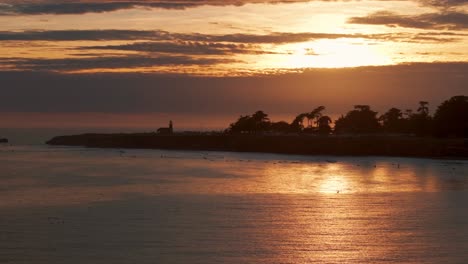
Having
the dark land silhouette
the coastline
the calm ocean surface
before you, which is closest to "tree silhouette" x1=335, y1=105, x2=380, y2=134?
the dark land silhouette

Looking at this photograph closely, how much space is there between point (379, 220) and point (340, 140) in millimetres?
86985

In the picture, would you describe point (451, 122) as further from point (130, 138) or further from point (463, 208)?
point (463, 208)

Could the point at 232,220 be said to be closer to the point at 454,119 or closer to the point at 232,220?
the point at 232,220

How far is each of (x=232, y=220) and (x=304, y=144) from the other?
91.8 metres

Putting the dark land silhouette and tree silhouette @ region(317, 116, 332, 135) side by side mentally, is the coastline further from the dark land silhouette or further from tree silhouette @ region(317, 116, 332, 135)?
tree silhouette @ region(317, 116, 332, 135)

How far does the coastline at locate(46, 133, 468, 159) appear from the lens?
10168cm

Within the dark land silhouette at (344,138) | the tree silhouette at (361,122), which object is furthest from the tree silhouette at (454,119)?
the tree silhouette at (361,122)

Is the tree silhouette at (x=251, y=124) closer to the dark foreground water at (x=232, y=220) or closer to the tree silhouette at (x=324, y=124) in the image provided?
the tree silhouette at (x=324, y=124)

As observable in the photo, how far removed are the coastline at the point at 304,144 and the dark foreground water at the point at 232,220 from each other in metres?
46.0

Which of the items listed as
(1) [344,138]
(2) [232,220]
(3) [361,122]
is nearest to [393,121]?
(3) [361,122]

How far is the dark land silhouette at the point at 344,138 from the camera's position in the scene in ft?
350

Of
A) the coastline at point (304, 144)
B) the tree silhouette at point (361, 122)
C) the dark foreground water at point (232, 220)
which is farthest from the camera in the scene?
the tree silhouette at point (361, 122)

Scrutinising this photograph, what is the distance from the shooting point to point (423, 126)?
12925cm

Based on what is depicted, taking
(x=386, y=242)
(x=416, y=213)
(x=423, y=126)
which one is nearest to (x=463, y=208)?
(x=416, y=213)
